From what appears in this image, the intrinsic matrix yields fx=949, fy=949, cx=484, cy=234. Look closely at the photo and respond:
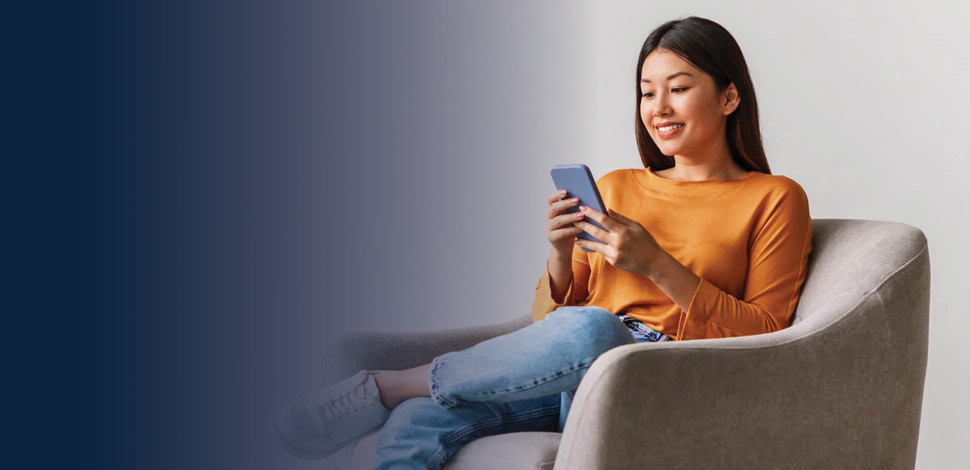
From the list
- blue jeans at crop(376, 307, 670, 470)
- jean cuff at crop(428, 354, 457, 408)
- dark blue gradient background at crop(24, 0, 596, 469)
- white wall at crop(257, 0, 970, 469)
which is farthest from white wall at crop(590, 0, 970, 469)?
jean cuff at crop(428, 354, 457, 408)

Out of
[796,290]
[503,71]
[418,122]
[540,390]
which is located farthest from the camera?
[503,71]

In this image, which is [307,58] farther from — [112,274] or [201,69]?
[112,274]

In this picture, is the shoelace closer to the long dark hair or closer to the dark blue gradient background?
the long dark hair

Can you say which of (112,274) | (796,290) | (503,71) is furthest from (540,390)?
(503,71)

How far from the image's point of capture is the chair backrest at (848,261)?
1471 millimetres

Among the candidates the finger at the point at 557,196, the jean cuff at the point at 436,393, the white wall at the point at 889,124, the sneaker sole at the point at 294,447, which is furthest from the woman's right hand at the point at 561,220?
the white wall at the point at 889,124

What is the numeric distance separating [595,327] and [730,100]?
2.05 feet

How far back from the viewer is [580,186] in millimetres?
1604

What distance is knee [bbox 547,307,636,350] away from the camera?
54.7 inches

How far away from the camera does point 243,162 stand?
2594mm

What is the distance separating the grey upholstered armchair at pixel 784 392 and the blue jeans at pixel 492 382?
0.05 metres

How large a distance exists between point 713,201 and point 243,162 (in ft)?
4.52

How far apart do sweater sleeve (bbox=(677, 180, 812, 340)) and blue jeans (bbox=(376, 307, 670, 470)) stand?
195 mm

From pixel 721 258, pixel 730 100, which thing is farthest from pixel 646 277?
pixel 730 100
